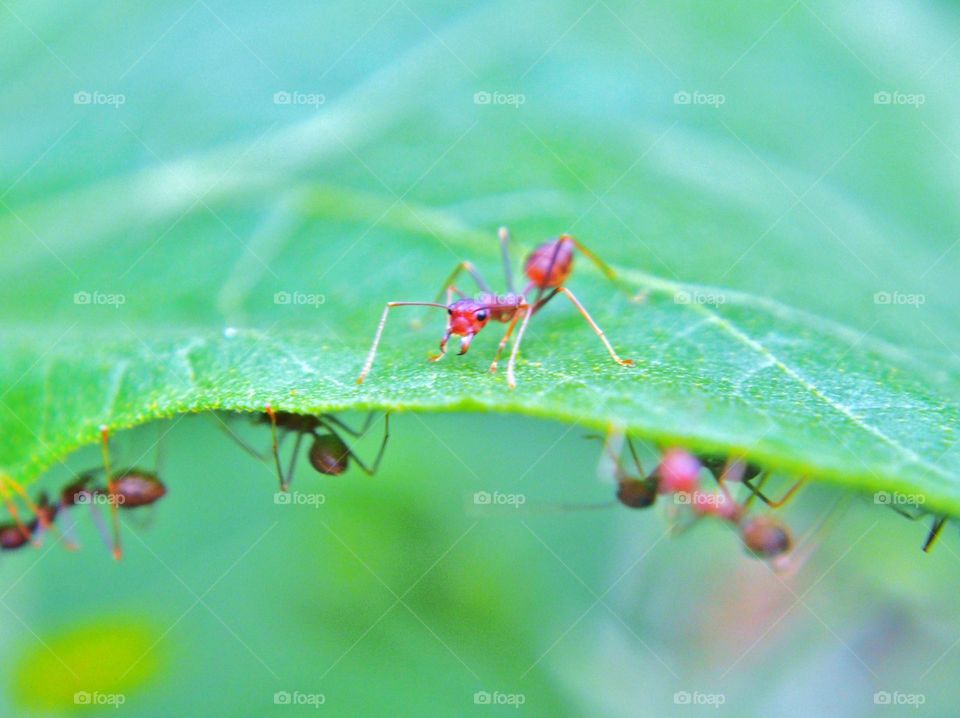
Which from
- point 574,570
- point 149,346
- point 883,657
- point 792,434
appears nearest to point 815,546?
point 883,657

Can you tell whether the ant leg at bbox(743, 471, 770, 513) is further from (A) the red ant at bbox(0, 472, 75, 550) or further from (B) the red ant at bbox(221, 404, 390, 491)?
(A) the red ant at bbox(0, 472, 75, 550)

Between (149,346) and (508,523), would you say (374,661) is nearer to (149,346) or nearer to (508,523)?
(508,523)

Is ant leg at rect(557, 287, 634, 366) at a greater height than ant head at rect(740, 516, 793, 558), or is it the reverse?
ant leg at rect(557, 287, 634, 366)

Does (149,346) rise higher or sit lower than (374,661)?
higher

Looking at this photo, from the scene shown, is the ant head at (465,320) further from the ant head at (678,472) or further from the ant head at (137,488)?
the ant head at (137,488)

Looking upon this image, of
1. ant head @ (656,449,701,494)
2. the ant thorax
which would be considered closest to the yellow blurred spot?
the ant thorax

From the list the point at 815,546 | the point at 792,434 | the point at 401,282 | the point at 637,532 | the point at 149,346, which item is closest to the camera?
the point at 792,434
